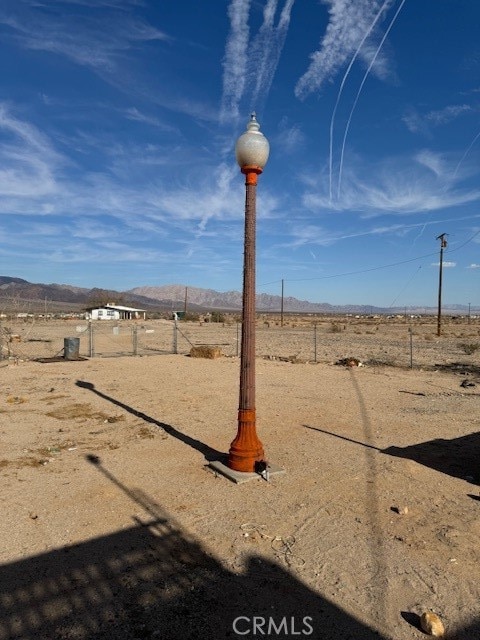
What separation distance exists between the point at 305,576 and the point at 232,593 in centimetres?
65

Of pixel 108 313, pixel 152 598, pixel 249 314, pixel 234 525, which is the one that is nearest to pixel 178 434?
pixel 249 314

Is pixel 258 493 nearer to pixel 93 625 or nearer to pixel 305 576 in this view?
pixel 305 576

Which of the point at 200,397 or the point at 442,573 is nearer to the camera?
the point at 442,573

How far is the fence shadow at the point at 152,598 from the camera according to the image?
3.19 metres

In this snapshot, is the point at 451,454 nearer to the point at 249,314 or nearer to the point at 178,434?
the point at 249,314

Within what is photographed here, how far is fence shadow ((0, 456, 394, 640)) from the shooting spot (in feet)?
10.5

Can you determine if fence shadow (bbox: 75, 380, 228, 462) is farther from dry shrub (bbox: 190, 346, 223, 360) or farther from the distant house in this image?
the distant house

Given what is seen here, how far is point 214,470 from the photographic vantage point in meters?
6.29

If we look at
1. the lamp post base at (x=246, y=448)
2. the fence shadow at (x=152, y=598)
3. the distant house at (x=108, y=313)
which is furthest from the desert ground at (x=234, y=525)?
the distant house at (x=108, y=313)

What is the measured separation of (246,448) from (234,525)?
1.46m

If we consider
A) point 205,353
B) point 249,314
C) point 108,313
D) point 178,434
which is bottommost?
point 178,434

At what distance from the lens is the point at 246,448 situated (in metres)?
6.10

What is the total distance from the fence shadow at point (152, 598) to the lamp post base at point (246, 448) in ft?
5.90

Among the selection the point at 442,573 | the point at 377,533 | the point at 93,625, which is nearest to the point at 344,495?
the point at 377,533
